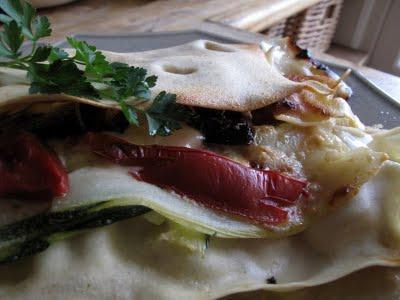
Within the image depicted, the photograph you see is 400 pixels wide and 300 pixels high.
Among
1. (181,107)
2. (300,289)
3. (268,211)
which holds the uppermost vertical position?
(181,107)

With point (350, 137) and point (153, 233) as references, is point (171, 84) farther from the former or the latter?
point (350, 137)

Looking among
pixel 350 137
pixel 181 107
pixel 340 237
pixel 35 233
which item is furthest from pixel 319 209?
pixel 35 233

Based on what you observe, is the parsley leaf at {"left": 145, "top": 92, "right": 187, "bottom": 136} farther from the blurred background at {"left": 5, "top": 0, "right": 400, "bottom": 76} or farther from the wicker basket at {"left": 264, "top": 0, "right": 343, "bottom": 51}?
the wicker basket at {"left": 264, "top": 0, "right": 343, "bottom": 51}

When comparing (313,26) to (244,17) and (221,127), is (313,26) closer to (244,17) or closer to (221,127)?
(244,17)

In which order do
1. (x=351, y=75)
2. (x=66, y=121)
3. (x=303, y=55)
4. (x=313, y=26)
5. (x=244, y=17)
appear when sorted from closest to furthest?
(x=66, y=121), (x=303, y=55), (x=351, y=75), (x=244, y=17), (x=313, y=26)

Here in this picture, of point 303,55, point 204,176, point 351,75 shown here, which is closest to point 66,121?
point 204,176

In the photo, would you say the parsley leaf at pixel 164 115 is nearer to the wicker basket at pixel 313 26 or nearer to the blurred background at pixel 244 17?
the blurred background at pixel 244 17
